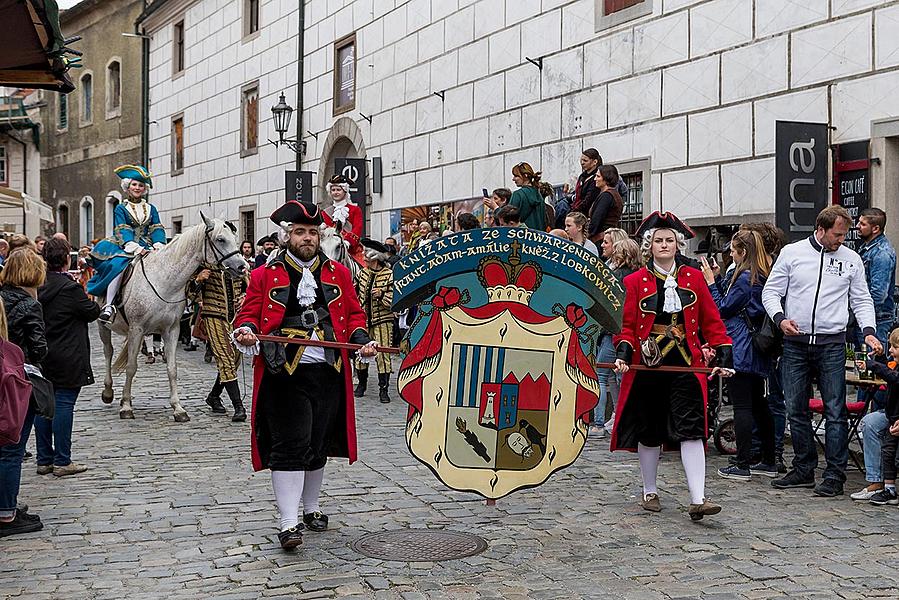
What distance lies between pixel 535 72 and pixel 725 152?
4.62 meters

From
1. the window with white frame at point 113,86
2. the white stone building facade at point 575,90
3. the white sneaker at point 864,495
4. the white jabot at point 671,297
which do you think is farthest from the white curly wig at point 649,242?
the window with white frame at point 113,86

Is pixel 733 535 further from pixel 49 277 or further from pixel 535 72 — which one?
pixel 535 72

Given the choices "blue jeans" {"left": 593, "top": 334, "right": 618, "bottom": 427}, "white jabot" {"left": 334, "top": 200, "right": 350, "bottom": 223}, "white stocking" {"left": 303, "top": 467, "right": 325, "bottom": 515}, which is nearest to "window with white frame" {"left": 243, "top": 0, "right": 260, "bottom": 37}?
"white jabot" {"left": 334, "top": 200, "right": 350, "bottom": 223}

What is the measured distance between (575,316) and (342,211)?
7.25m

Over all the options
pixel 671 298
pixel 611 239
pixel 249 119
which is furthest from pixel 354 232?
pixel 249 119

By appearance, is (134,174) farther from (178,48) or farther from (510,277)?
(178,48)

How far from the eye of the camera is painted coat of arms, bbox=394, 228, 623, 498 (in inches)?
254

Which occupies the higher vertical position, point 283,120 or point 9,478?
point 283,120

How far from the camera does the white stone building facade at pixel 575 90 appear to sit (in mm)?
11984

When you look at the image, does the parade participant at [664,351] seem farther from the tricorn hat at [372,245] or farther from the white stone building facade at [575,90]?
the tricorn hat at [372,245]

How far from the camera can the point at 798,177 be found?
38.0 feet

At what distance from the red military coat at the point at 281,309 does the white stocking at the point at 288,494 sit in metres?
0.16

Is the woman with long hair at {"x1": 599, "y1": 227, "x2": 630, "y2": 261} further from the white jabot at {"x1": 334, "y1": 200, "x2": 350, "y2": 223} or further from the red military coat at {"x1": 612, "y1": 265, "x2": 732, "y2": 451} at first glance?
the white jabot at {"x1": 334, "y1": 200, "x2": 350, "y2": 223}

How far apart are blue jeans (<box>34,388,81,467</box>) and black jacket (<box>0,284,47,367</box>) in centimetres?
169
